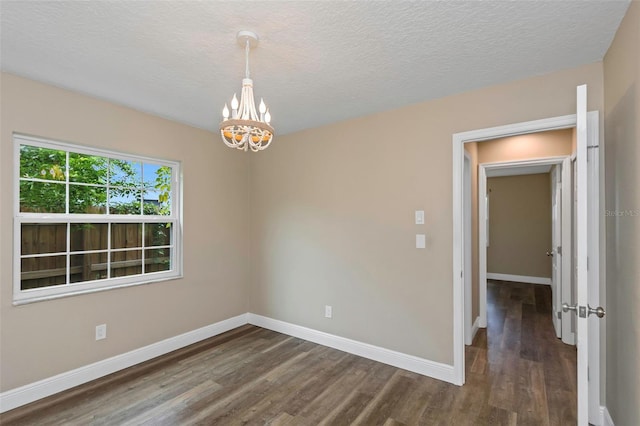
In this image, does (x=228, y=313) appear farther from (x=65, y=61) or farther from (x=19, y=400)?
(x=65, y=61)

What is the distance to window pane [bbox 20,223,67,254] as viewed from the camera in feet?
7.97

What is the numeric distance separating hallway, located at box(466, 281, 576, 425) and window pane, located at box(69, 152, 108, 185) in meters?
3.89

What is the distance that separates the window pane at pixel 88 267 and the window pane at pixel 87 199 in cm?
41

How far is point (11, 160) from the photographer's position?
7.60 feet

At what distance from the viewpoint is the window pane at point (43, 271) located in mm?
2430

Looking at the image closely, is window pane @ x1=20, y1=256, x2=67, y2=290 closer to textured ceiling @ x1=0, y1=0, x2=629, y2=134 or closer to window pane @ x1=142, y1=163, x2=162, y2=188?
window pane @ x1=142, y1=163, x2=162, y2=188

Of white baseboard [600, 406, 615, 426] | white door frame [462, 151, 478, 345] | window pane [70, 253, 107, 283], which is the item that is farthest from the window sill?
white baseboard [600, 406, 615, 426]

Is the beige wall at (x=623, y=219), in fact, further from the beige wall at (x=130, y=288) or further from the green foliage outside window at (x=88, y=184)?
the green foliage outside window at (x=88, y=184)

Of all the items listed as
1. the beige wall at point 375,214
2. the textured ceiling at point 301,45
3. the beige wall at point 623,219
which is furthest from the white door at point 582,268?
the beige wall at point 375,214

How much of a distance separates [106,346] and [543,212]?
8.20 m

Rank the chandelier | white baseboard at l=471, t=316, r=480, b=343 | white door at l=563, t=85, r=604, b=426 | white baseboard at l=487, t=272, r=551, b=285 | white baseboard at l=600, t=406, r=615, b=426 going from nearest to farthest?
white door at l=563, t=85, r=604, b=426, the chandelier, white baseboard at l=600, t=406, r=615, b=426, white baseboard at l=471, t=316, r=480, b=343, white baseboard at l=487, t=272, r=551, b=285

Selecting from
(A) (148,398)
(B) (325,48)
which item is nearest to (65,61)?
(B) (325,48)

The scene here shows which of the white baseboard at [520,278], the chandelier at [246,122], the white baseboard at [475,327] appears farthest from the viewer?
the white baseboard at [520,278]

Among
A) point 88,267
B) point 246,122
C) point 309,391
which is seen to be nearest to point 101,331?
point 88,267
